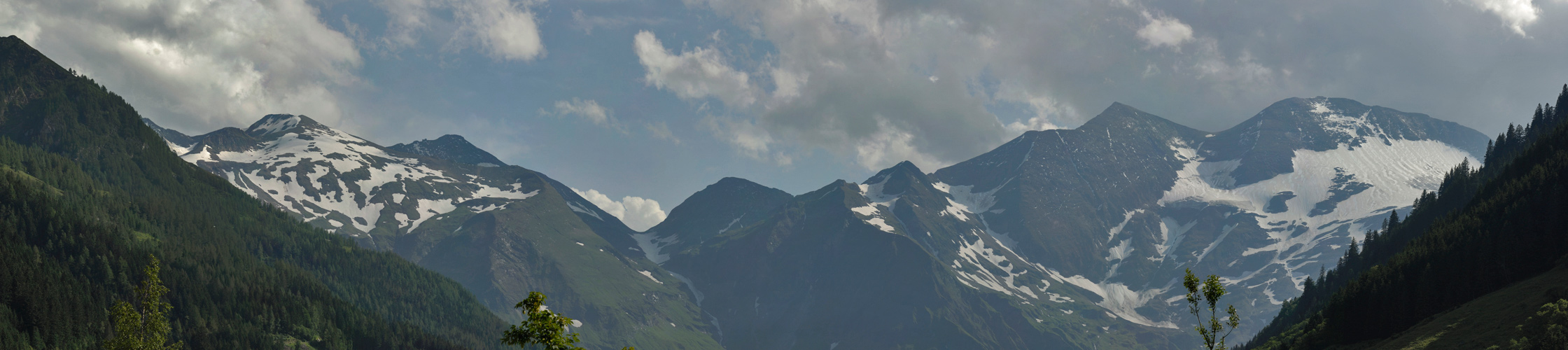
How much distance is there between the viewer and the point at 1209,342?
204 feet

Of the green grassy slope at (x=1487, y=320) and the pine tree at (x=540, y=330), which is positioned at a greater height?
the green grassy slope at (x=1487, y=320)

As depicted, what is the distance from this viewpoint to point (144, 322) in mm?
82438

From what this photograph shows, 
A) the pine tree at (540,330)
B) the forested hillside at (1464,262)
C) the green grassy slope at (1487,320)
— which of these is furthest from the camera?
the forested hillside at (1464,262)

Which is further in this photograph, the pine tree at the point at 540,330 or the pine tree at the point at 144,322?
the pine tree at the point at 144,322

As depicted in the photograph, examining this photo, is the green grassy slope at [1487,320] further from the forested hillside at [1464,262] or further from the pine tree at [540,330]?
the pine tree at [540,330]

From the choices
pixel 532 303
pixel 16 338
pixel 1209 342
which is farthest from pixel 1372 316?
pixel 16 338

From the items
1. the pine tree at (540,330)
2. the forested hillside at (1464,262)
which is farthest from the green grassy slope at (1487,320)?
the pine tree at (540,330)

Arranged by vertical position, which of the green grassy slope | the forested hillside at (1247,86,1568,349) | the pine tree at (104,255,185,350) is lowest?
the pine tree at (104,255,185,350)

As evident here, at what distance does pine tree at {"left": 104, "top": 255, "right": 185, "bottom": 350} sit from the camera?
254 feet

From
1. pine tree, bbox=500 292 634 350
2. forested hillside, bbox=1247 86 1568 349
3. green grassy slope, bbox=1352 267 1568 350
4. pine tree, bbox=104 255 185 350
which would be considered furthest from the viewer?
forested hillside, bbox=1247 86 1568 349

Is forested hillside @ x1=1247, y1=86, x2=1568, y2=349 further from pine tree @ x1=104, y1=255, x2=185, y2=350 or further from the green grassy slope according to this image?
pine tree @ x1=104, y1=255, x2=185, y2=350

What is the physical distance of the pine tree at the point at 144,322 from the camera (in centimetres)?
7738

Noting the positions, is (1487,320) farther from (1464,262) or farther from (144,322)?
(144,322)

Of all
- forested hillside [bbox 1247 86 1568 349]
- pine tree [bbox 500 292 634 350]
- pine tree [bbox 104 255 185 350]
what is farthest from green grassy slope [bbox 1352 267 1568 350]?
pine tree [bbox 104 255 185 350]
